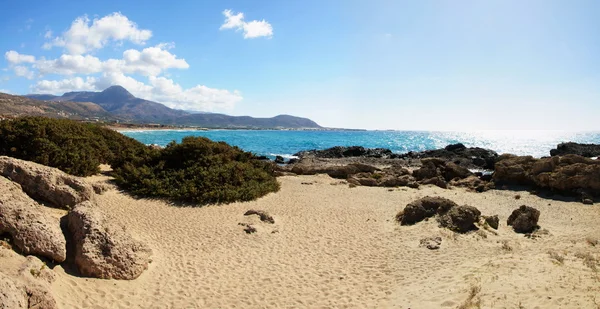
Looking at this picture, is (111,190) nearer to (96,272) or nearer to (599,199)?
(96,272)

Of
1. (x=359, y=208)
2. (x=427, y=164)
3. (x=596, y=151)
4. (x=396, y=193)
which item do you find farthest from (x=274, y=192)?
(x=596, y=151)

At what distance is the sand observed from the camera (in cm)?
771

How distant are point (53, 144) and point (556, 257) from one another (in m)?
18.7

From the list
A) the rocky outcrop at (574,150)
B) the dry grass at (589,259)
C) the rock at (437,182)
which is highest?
the rocky outcrop at (574,150)

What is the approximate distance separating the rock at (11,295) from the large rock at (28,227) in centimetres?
189

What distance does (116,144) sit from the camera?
21297mm

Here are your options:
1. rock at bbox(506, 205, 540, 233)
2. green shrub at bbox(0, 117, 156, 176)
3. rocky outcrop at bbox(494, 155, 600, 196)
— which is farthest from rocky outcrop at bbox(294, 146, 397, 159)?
rock at bbox(506, 205, 540, 233)

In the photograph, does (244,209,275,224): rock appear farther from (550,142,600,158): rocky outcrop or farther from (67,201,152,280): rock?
(550,142,600,158): rocky outcrop

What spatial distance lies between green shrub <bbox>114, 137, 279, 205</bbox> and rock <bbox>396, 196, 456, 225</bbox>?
24.9 ft

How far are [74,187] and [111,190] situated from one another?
16.8 ft

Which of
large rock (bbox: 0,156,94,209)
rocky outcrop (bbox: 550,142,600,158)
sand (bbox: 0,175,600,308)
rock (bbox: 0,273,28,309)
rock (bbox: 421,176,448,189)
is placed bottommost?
sand (bbox: 0,175,600,308)

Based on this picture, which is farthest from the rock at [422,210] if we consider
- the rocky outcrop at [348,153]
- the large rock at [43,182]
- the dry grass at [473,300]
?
the rocky outcrop at [348,153]

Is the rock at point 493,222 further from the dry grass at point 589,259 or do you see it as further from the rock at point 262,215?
the rock at point 262,215

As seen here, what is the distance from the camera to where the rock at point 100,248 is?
7.81 metres
